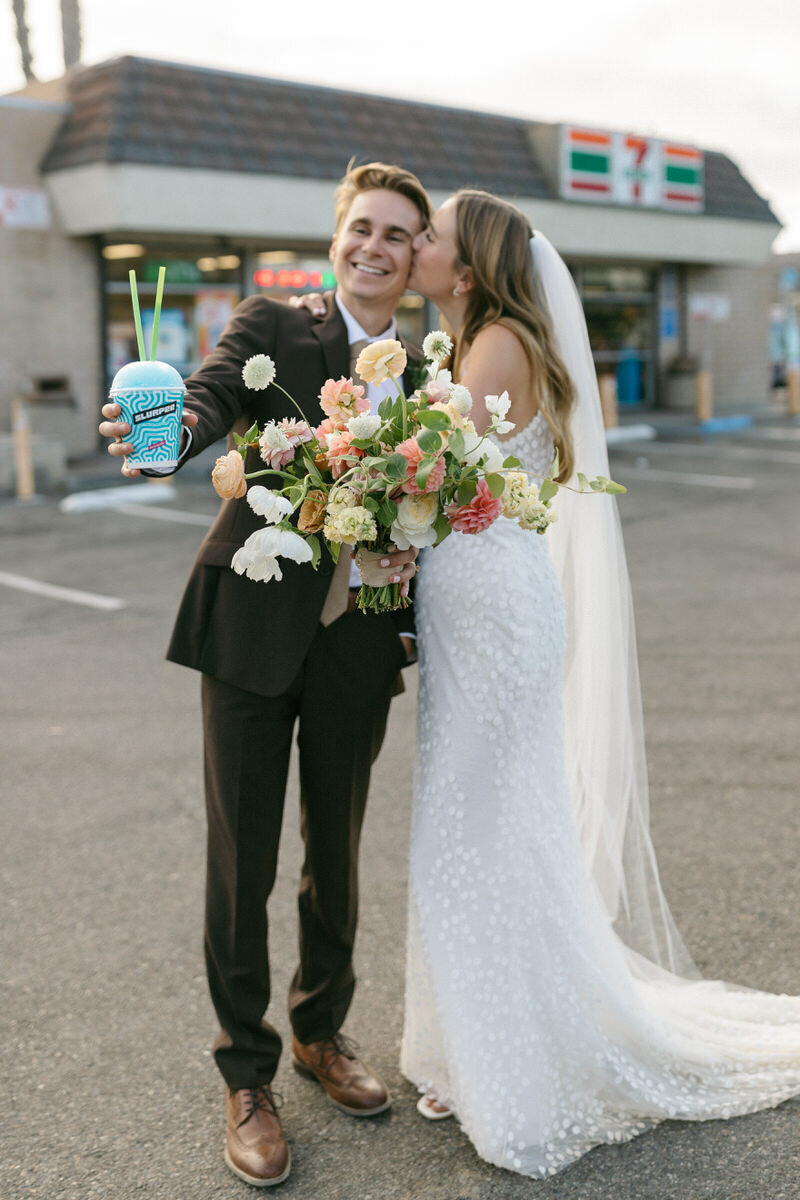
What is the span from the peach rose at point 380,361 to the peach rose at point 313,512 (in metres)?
0.26

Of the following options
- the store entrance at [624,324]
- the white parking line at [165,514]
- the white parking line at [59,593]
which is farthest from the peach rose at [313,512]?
the store entrance at [624,324]

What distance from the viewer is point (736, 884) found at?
4.09 meters

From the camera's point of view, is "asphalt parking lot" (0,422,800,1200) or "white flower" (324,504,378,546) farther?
"asphalt parking lot" (0,422,800,1200)

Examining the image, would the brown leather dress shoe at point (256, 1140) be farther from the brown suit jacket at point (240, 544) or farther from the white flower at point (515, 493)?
the white flower at point (515, 493)

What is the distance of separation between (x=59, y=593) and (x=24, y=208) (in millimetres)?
8913

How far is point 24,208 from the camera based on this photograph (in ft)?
51.9

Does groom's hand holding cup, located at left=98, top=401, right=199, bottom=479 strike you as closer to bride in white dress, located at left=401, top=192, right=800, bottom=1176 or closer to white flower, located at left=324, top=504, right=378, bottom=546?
white flower, located at left=324, top=504, right=378, bottom=546

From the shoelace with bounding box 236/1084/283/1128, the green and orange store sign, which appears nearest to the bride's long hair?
the shoelace with bounding box 236/1084/283/1128

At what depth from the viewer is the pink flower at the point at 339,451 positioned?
7.82 feet

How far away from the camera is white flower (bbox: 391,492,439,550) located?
7.83 feet

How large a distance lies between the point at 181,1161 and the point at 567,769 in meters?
1.42

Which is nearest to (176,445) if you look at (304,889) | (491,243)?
(491,243)

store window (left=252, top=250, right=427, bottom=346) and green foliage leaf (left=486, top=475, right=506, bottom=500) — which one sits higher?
store window (left=252, top=250, right=427, bottom=346)

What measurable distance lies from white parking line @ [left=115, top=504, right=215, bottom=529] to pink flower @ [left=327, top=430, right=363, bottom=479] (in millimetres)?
9905
